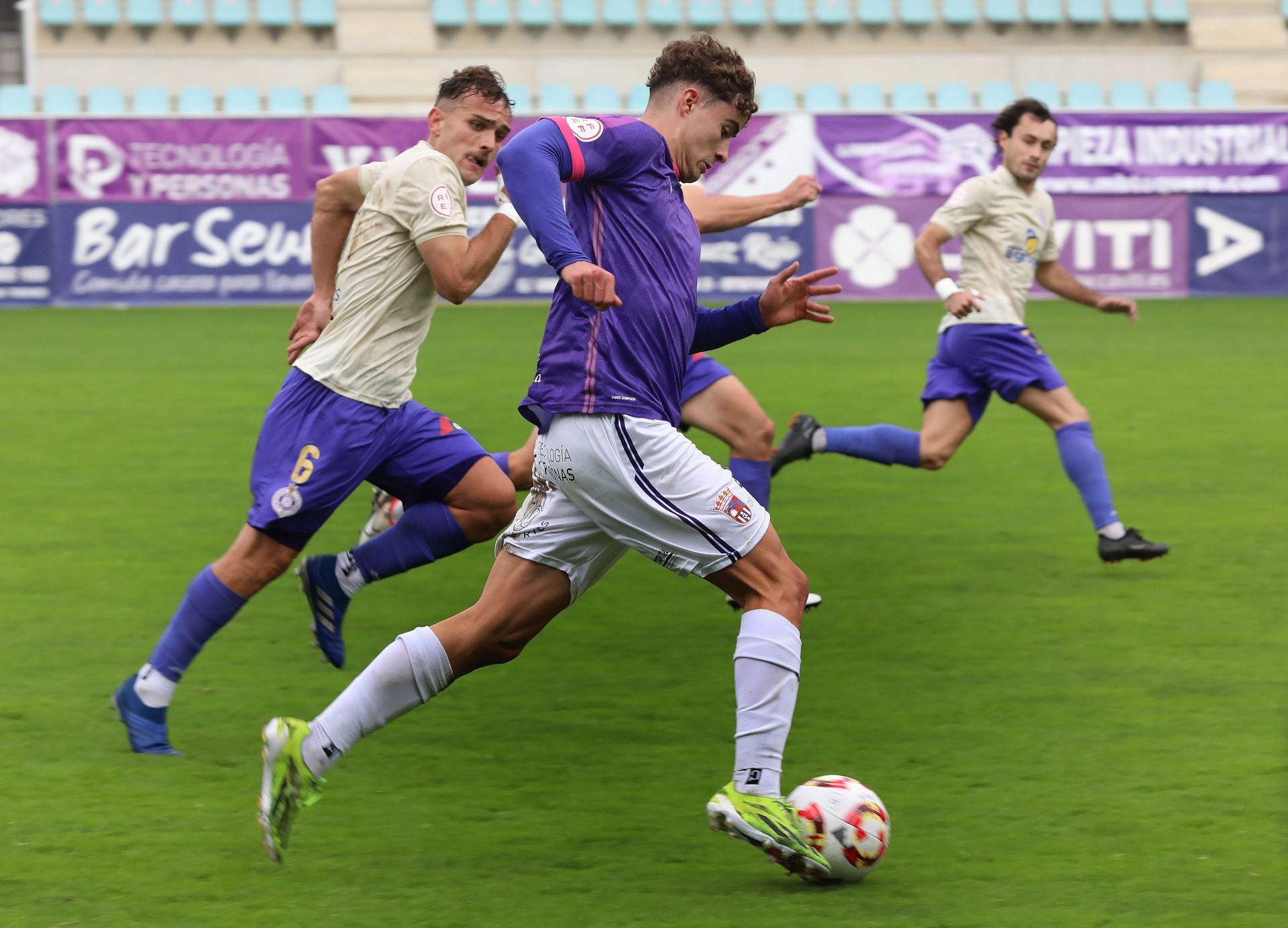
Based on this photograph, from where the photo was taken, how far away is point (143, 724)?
4.73m

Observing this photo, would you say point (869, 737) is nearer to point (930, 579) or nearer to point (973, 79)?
point (930, 579)

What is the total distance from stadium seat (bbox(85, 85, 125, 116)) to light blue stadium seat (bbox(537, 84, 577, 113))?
5.89 m

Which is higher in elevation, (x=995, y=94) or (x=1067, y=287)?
(x=995, y=94)

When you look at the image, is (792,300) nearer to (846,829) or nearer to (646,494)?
Answer: (646,494)

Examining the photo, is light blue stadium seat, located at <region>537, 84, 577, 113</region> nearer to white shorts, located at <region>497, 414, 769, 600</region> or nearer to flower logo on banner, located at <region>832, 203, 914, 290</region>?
flower logo on banner, located at <region>832, 203, 914, 290</region>

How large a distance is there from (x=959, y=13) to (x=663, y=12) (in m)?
4.62

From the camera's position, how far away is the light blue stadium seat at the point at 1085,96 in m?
25.3

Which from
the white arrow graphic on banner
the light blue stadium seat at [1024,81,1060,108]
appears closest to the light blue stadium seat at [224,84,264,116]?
the light blue stadium seat at [1024,81,1060,108]

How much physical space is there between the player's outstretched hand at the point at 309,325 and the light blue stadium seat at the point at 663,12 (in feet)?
72.0

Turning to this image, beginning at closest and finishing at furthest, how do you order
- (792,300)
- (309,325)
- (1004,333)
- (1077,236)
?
1. (792,300)
2. (309,325)
3. (1004,333)
4. (1077,236)

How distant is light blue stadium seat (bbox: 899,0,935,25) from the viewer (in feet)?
87.5

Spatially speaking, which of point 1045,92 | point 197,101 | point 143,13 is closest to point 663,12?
point 1045,92

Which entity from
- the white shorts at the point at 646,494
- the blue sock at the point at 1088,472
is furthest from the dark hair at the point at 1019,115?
the white shorts at the point at 646,494

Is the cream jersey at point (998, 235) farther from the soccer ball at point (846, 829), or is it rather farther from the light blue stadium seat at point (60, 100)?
the light blue stadium seat at point (60, 100)
